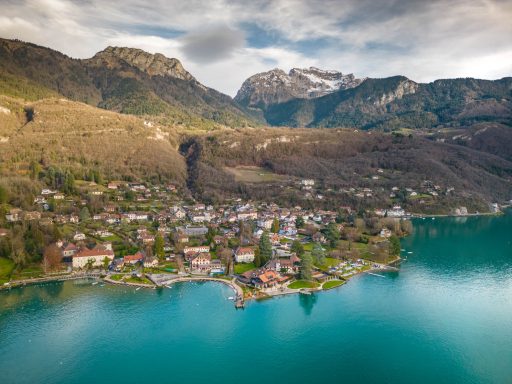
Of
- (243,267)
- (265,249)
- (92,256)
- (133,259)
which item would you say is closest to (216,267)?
(243,267)

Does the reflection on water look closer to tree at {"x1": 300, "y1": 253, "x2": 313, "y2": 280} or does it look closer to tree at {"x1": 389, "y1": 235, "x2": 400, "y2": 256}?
tree at {"x1": 300, "y1": 253, "x2": 313, "y2": 280}

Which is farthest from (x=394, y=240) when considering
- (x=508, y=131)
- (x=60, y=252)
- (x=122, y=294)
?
(x=508, y=131)

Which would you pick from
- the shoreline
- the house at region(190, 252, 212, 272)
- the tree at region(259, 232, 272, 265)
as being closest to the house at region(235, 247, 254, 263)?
the tree at region(259, 232, 272, 265)

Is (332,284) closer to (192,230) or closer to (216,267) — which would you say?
(216,267)

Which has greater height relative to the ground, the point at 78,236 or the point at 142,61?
the point at 142,61

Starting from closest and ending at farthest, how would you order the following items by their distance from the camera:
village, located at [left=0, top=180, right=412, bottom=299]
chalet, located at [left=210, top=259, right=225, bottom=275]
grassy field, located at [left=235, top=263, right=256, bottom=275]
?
village, located at [left=0, top=180, right=412, bottom=299]
chalet, located at [left=210, top=259, right=225, bottom=275]
grassy field, located at [left=235, top=263, right=256, bottom=275]

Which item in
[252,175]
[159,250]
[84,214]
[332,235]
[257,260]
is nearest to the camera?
[257,260]
